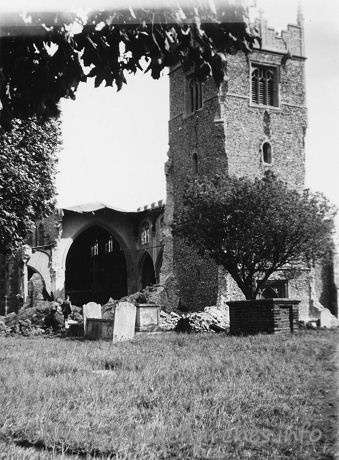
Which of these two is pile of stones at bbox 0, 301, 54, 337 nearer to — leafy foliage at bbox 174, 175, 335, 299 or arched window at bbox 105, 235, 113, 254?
leafy foliage at bbox 174, 175, 335, 299

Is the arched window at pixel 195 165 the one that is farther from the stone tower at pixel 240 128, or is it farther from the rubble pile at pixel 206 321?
the rubble pile at pixel 206 321

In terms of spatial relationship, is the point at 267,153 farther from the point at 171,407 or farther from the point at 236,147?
the point at 171,407

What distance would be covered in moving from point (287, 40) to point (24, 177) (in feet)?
73.4

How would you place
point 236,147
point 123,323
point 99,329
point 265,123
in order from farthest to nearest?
1. point 265,123
2. point 236,147
3. point 99,329
4. point 123,323

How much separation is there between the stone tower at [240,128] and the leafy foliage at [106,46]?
84.1 feet

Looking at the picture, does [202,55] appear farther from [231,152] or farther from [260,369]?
[231,152]

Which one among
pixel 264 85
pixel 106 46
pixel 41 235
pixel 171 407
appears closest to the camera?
pixel 106 46

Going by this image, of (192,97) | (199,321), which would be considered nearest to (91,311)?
(199,321)

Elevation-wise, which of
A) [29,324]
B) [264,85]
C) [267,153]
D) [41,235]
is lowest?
[29,324]

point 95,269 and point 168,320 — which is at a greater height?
point 95,269

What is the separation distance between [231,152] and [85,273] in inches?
848

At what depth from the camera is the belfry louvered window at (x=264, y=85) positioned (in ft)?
109

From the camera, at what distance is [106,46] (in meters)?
4.99

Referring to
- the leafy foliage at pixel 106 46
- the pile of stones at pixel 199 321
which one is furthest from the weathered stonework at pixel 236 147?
the leafy foliage at pixel 106 46
